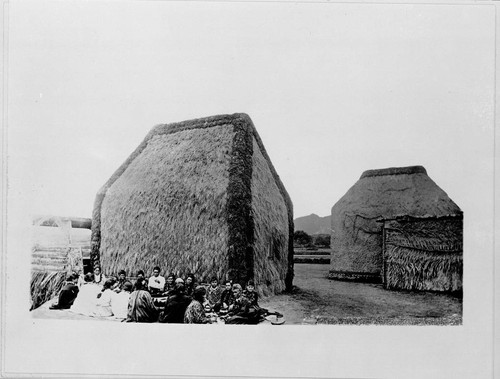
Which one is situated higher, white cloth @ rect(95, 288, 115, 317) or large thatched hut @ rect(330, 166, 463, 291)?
large thatched hut @ rect(330, 166, 463, 291)

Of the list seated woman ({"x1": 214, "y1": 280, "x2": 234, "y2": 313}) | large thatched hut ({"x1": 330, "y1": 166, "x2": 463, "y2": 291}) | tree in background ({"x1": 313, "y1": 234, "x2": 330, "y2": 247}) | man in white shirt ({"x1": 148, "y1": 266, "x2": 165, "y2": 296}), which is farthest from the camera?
tree in background ({"x1": 313, "y1": 234, "x2": 330, "y2": 247})

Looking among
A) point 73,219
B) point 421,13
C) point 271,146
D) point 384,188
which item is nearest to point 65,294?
point 73,219

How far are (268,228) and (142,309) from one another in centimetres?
150

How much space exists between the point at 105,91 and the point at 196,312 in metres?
2.41

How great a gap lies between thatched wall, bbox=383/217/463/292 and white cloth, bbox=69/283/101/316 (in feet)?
10.2

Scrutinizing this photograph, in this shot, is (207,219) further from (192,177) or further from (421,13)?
(421,13)

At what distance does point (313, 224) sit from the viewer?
5.54 meters

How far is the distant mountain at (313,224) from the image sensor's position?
5.40m

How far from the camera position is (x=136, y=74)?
201 inches

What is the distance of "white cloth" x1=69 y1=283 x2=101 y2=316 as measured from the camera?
5102 millimetres

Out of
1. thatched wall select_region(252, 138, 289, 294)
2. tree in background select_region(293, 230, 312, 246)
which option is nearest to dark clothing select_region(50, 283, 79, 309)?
thatched wall select_region(252, 138, 289, 294)

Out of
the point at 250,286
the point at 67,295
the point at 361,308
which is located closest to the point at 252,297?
the point at 250,286

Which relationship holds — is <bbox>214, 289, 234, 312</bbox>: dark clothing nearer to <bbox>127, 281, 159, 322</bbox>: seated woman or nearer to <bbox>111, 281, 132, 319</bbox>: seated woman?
<bbox>127, 281, 159, 322</bbox>: seated woman

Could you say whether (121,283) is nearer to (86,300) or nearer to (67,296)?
(86,300)
